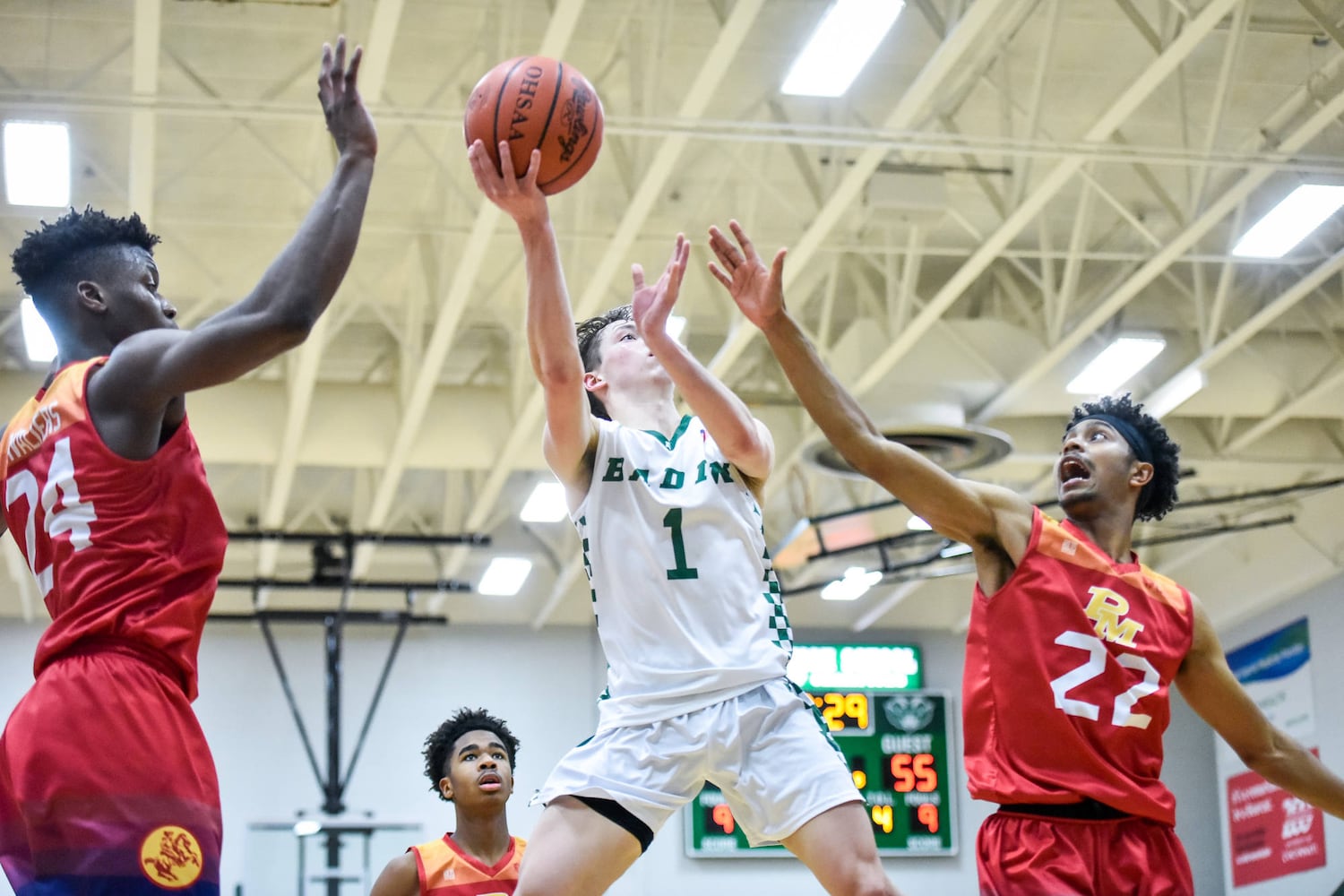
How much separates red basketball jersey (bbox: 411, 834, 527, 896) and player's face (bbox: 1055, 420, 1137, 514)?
3.04 meters

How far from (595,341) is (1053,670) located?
152 cm

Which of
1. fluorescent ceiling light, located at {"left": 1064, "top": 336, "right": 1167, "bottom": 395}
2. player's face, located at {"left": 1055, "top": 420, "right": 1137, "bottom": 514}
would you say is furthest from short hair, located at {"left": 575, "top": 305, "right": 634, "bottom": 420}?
fluorescent ceiling light, located at {"left": 1064, "top": 336, "right": 1167, "bottom": 395}

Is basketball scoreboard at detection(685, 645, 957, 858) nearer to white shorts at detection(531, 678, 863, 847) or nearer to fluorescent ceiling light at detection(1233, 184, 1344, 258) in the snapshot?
fluorescent ceiling light at detection(1233, 184, 1344, 258)

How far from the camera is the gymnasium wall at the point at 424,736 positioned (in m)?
18.8

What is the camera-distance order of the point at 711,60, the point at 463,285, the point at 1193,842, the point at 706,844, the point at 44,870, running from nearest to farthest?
1. the point at 44,870
2. the point at 711,60
3. the point at 463,285
4. the point at 706,844
5. the point at 1193,842

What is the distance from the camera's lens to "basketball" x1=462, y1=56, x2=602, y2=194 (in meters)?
4.21

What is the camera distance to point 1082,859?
162 inches

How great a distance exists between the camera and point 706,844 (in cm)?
1830

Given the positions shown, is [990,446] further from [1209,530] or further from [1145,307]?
[1209,530]

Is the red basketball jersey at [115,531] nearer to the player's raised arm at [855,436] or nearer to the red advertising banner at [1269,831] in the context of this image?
the player's raised arm at [855,436]

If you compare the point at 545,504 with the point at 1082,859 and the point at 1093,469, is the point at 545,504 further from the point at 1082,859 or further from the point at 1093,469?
the point at 1082,859

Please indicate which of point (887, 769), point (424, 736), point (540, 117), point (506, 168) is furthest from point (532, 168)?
point (424, 736)

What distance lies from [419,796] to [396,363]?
607 cm

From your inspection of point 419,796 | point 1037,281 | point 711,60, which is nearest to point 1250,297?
point 1037,281
